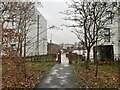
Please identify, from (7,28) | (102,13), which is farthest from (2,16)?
(102,13)

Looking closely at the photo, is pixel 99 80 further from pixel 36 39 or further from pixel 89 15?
pixel 36 39

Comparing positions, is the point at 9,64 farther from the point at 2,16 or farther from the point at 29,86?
the point at 29,86

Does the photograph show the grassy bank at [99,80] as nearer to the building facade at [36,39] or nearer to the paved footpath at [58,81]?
the paved footpath at [58,81]

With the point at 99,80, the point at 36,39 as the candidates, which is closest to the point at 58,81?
the point at 99,80

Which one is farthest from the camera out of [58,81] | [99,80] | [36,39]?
[36,39]

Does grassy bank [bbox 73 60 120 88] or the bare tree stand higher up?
the bare tree

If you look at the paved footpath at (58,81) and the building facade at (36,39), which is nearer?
the paved footpath at (58,81)

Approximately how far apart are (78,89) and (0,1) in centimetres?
651

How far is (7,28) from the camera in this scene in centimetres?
943

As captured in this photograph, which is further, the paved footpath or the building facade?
the building facade

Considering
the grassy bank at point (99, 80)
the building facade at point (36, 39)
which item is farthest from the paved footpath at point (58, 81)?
the building facade at point (36, 39)

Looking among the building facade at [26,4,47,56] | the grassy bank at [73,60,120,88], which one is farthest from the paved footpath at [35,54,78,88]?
the building facade at [26,4,47,56]

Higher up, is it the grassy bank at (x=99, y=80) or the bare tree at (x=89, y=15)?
the bare tree at (x=89, y=15)

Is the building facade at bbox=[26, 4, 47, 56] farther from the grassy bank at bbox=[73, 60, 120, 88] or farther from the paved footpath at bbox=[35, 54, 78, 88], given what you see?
the grassy bank at bbox=[73, 60, 120, 88]
